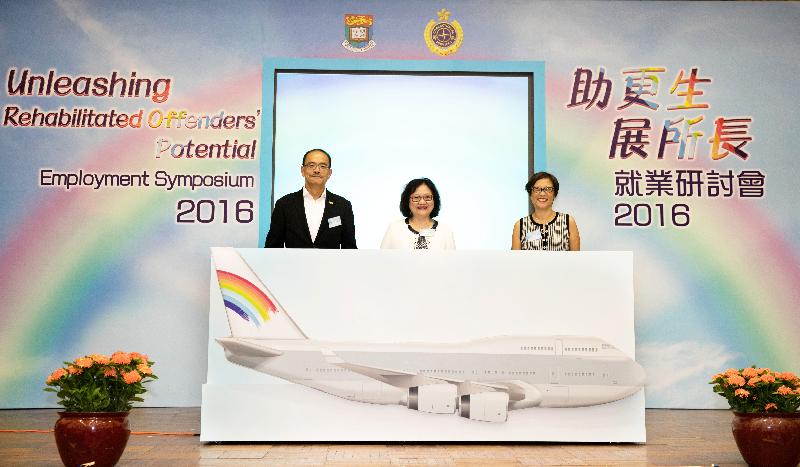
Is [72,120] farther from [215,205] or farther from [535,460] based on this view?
[535,460]

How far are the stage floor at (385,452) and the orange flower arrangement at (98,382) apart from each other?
1.05 feet

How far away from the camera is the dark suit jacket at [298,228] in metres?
4.16

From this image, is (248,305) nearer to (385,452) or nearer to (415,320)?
(415,320)

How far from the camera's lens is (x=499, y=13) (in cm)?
564

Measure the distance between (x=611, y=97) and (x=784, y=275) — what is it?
5.45 feet

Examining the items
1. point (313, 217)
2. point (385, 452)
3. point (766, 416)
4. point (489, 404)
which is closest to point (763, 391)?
point (766, 416)

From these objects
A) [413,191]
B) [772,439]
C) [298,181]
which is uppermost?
[298,181]

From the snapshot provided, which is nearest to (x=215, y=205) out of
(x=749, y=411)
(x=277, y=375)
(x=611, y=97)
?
(x=277, y=375)

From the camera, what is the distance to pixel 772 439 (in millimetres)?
3088

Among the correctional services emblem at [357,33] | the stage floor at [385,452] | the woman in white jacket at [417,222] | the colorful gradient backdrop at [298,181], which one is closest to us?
the stage floor at [385,452]

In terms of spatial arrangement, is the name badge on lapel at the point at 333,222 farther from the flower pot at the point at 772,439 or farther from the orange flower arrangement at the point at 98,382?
the flower pot at the point at 772,439

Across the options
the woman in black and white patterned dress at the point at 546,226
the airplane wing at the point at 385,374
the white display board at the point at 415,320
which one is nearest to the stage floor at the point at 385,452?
the white display board at the point at 415,320

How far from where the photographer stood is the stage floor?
320 cm

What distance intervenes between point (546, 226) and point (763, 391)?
1376 millimetres
